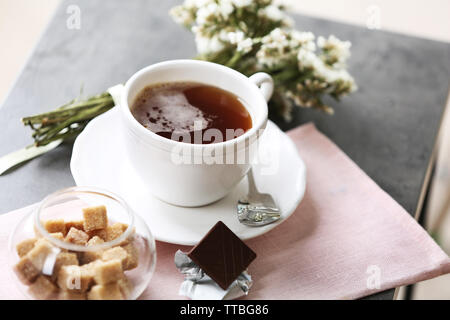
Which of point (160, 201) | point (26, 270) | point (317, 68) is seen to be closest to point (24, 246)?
point (26, 270)

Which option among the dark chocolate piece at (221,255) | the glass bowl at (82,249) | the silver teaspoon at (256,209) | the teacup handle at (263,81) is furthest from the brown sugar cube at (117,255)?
the teacup handle at (263,81)

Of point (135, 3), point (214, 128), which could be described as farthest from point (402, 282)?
point (135, 3)

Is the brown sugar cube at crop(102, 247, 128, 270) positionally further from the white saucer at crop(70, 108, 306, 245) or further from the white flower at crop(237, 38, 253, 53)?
the white flower at crop(237, 38, 253, 53)

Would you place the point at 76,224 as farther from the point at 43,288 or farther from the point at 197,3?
the point at 197,3

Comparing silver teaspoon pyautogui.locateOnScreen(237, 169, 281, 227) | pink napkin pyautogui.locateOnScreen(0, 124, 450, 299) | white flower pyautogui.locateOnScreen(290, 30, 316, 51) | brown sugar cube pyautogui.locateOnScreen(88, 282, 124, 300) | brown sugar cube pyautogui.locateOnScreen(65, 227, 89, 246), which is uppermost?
white flower pyautogui.locateOnScreen(290, 30, 316, 51)

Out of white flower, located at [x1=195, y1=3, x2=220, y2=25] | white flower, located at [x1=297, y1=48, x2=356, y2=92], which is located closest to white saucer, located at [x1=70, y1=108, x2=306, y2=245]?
white flower, located at [x1=297, y1=48, x2=356, y2=92]
